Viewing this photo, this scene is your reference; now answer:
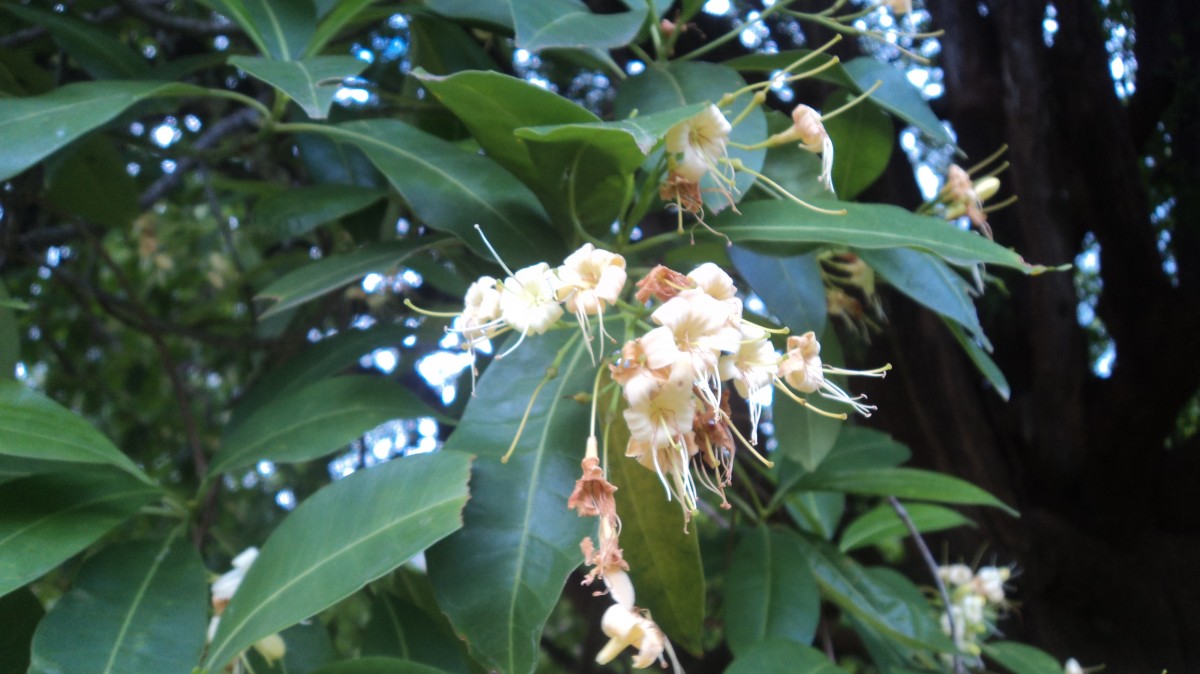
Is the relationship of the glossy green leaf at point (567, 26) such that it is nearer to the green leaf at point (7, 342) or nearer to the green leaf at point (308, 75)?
the green leaf at point (308, 75)

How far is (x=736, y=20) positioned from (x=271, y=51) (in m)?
0.85

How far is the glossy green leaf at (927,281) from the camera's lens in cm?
86

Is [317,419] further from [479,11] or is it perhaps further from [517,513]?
[479,11]

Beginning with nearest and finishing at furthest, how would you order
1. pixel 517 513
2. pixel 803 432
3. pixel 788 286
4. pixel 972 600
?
pixel 517 513
pixel 788 286
pixel 803 432
pixel 972 600

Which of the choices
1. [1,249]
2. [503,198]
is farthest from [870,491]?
[1,249]

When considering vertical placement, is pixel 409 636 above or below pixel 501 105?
below

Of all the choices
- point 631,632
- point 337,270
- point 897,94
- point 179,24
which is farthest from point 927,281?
point 179,24

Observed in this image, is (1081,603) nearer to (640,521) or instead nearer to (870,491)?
(870,491)

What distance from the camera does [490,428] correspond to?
766mm

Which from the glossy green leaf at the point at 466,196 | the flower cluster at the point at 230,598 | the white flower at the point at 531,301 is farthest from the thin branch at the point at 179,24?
the white flower at the point at 531,301

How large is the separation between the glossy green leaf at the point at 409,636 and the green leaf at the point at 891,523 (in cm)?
69

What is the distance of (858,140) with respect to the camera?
1.07 m

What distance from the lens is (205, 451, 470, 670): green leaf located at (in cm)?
67

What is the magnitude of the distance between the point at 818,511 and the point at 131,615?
3.39 feet
